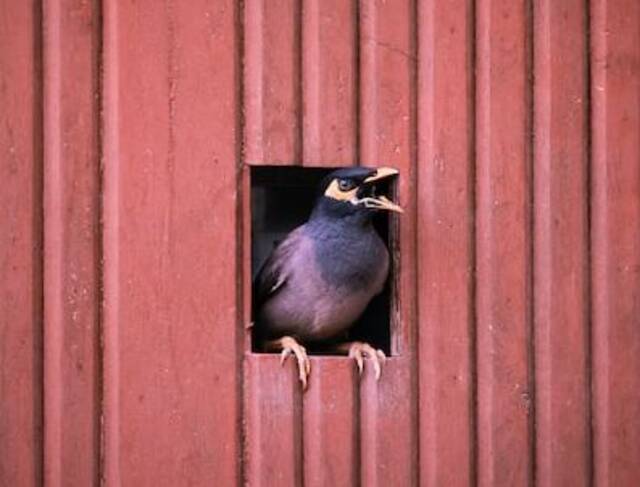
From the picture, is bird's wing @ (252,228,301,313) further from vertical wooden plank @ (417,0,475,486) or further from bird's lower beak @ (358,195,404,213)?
vertical wooden plank @ (417,0,475,486)

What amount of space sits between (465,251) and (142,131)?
0.82 m

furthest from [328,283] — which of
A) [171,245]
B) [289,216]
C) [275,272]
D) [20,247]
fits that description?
[20,247]

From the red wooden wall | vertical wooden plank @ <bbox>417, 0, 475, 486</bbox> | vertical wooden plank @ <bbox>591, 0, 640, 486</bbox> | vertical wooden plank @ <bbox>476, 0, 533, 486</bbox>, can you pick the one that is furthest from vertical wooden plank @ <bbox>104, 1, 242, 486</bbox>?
vertical wooden plank @ <bbox>591, 0, 640, 486</bbox>

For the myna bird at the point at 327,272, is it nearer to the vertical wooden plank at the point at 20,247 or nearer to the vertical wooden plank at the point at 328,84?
the vertical wooden plank at the point at 328,84

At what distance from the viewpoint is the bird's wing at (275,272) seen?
3.60 m

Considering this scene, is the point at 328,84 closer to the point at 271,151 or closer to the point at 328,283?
the point at 271,151

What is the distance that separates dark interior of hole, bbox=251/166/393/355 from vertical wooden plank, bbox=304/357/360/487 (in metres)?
0.36

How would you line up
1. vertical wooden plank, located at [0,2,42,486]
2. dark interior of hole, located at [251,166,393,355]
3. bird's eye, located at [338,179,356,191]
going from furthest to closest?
1. dark interior of hole, located at [251,166,393,355]
2. bird's eye, located at [338,179,356,191]
3. vertical wooden plank, located at [0,2,42,486]

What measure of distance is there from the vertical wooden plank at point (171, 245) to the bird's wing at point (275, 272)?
1.22 ft

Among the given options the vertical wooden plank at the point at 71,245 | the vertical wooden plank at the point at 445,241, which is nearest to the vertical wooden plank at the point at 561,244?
the vertical wooden plank at the point at 445,241

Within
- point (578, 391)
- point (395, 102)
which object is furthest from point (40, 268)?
point (578, 391)

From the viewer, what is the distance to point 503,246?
3.41m

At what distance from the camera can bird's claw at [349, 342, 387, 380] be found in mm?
3293

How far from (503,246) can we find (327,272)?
0.45 metres
